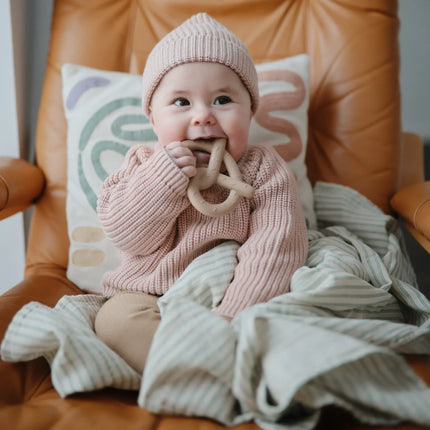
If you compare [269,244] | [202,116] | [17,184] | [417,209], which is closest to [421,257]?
[417,209]

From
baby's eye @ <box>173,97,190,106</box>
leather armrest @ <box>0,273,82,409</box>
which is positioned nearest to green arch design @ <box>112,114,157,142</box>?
baby's eye @ <box>173,97,190,106</box>

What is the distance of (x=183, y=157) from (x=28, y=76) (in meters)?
0.77

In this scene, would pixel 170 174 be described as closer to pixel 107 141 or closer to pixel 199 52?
pixel 199 52

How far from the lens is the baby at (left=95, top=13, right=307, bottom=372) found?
800 millimetres

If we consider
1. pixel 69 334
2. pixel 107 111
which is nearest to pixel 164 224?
pixel 69 334

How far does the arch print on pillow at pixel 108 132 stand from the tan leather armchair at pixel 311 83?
81 millimetres

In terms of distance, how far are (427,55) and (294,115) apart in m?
0.77

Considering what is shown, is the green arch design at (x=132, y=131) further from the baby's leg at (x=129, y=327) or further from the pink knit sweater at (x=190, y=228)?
the baby's leg at (x=129, y=327)

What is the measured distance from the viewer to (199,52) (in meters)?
0.85

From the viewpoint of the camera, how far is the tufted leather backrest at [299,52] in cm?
115

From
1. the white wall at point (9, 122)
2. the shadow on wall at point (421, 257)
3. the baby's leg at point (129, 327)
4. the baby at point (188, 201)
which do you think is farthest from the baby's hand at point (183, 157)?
the shadow on wall at point (421, 257)

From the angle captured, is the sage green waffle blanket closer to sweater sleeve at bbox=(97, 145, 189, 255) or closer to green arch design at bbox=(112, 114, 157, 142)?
sweater sleeve at bbox=(97, 145, 189, 255)

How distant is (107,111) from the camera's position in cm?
110

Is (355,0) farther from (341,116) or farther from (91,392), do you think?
(91,392)
